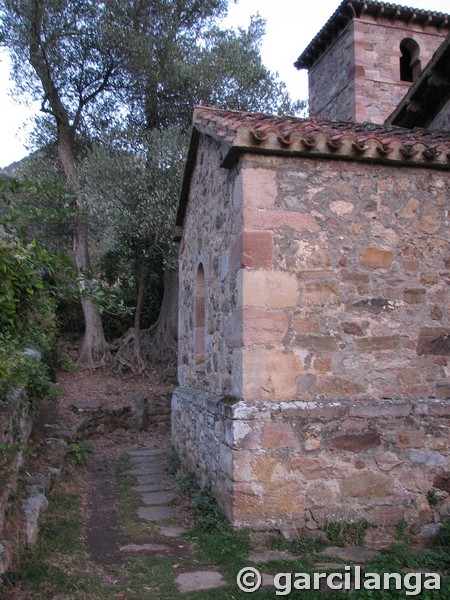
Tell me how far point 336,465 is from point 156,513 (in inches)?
90.6

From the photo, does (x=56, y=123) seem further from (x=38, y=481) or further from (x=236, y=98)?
(x=38, y=481)

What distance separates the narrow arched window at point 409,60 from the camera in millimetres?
14622

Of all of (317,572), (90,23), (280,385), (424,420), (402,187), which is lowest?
(317,572)

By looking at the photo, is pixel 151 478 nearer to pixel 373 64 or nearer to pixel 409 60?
pixel 373 64

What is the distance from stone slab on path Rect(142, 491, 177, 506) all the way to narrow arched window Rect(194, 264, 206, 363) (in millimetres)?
1754

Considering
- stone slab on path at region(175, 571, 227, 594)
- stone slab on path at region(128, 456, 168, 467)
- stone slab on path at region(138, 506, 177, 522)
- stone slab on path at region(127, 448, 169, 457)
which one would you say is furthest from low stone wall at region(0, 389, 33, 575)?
stone slab on path at region(127, 448, 169, 457)

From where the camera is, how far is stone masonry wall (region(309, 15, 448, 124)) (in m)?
14.1

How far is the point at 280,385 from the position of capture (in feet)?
17.4

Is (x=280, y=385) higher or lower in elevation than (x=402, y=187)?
lower

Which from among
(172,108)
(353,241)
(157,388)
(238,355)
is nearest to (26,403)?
(238,355)

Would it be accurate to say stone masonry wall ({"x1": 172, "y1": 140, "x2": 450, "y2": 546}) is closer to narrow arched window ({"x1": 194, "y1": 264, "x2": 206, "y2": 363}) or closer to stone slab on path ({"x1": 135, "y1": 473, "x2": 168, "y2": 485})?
narrow arched window ({"x1": 194, "y1": 264, "x2": 206, "y2": 363})

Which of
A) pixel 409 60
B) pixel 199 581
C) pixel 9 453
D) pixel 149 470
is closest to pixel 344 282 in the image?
pixel 199 581

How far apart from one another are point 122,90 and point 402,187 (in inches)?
459

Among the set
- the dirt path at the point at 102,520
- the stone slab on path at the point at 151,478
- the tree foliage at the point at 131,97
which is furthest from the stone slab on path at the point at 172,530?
the tree foliage at the point at 131,97
